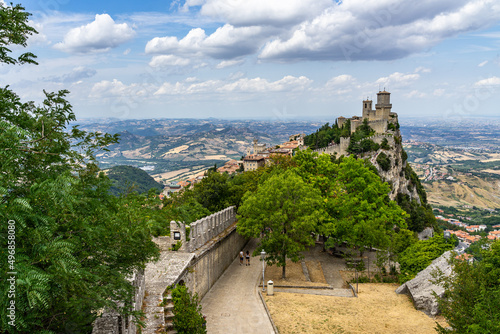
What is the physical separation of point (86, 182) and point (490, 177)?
22292 centimetres

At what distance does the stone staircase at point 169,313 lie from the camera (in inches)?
467

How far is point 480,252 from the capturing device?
1223 centimetres

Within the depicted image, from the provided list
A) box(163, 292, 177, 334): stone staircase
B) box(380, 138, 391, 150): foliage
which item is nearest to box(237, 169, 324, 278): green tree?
box(163, 292, 177, 334): stone staircase

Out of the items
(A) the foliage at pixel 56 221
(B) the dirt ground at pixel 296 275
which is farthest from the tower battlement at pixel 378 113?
(A) the foliage at pixel 56 221

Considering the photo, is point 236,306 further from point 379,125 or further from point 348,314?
point 379,125

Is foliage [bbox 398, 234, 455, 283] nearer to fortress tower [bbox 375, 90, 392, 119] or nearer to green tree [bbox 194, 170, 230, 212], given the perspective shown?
green tree [bbox 194, 170, 230, 212]

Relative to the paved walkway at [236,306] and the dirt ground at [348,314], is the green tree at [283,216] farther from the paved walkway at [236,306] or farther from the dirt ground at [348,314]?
the dirt ground at [348,314]

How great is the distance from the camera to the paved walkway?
14.6 metres

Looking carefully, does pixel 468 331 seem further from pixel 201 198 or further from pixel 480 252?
pixel 201 198

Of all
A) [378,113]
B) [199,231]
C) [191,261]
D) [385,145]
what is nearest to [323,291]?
[199,231]

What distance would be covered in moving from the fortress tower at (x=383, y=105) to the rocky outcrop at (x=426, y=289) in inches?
2409

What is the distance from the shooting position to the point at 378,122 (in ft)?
233

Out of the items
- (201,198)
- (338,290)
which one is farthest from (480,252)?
(201,198)

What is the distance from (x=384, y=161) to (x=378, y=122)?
53.0 ft
